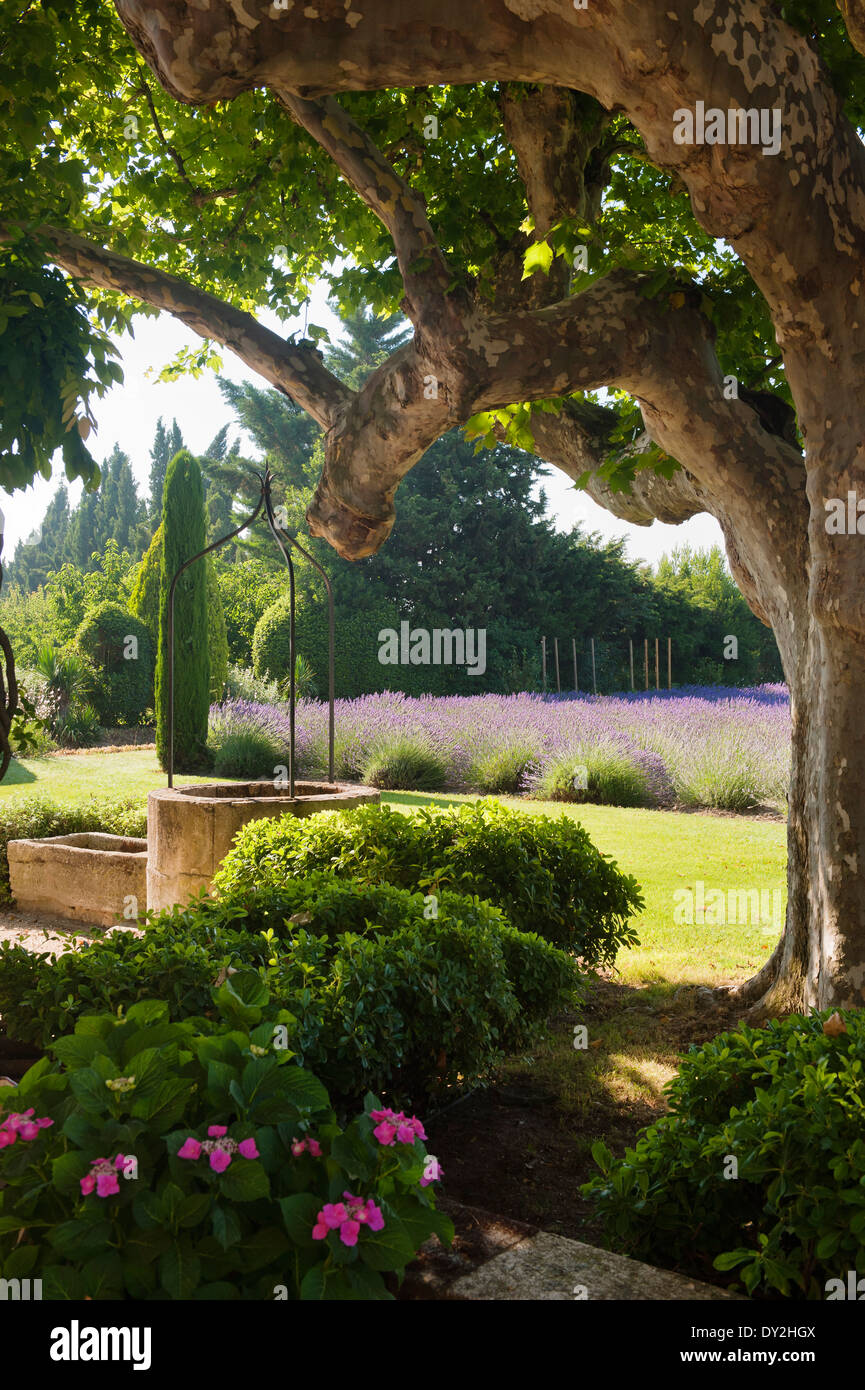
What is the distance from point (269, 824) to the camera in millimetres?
5281

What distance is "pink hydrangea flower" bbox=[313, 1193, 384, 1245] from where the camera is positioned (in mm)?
1577

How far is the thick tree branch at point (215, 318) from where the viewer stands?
17.8ft

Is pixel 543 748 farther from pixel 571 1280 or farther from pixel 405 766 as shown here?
pixel 571 1280

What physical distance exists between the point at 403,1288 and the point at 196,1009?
51.0 inches

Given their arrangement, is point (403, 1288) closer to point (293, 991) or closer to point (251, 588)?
point (293, 991)

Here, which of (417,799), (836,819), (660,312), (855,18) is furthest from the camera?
(417,799)

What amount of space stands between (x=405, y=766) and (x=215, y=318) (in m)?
9.15

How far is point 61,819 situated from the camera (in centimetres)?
915

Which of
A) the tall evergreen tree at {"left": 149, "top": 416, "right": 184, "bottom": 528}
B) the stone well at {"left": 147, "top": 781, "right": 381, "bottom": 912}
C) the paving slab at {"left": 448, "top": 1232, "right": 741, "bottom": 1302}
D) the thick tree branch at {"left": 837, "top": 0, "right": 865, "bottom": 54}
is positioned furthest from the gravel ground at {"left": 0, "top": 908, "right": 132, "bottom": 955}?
the tall evergreen tree at {"left": 149, "top": 416, "right": 184, "bottom": 528}

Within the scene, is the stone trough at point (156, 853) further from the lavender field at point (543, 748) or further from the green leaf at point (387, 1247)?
the lavender field at point (543, 748)

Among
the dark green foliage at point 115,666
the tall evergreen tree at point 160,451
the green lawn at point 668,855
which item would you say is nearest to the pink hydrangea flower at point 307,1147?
the green lawn at point 668,855

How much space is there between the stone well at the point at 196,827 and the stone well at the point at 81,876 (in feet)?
4.59

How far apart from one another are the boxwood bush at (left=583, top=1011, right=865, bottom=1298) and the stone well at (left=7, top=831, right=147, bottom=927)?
17.7 feet

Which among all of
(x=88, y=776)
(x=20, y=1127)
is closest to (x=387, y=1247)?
(x=20, y=1127)
